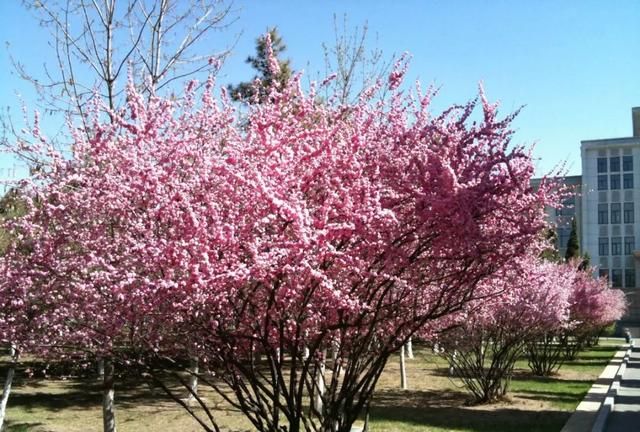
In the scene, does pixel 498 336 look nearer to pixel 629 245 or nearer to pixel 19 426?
pixel 19 426

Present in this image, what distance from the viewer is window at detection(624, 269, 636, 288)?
61.2 meters

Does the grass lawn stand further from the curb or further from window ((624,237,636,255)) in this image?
window ((624,237,636,255))

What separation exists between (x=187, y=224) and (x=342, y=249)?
1.36 m

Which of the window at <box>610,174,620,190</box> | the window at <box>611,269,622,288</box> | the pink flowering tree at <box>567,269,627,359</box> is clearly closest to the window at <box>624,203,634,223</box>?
the window at <box>610,174,620,190</box>

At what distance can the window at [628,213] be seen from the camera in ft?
202

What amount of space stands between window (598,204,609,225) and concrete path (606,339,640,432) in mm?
45440

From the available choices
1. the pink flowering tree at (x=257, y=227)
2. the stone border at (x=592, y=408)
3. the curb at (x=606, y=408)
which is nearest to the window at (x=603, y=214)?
the stone border at (x=592, y=408)

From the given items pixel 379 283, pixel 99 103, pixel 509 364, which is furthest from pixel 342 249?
pixel 509 364

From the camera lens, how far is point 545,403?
13.5m

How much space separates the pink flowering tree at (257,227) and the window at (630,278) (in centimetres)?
6244

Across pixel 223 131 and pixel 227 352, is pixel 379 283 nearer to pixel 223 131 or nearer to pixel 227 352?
pixel 227 352

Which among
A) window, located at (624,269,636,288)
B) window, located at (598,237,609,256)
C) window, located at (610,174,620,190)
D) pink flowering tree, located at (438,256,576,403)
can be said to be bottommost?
window, located at (624,269,636,288)

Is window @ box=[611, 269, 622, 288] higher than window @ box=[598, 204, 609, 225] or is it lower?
lower

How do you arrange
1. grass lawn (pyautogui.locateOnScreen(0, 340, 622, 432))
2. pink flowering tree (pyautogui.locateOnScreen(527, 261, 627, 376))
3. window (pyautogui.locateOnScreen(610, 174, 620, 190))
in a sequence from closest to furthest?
grass lawn (pyautogui.locateOnScreen(0, 340, 622, 432))
pink flowering tree (pyautogui.locateOnScreen(527, 261, 627, 376))
window (pyautogui.locateOnScreen(610, 174, 620, 190))
